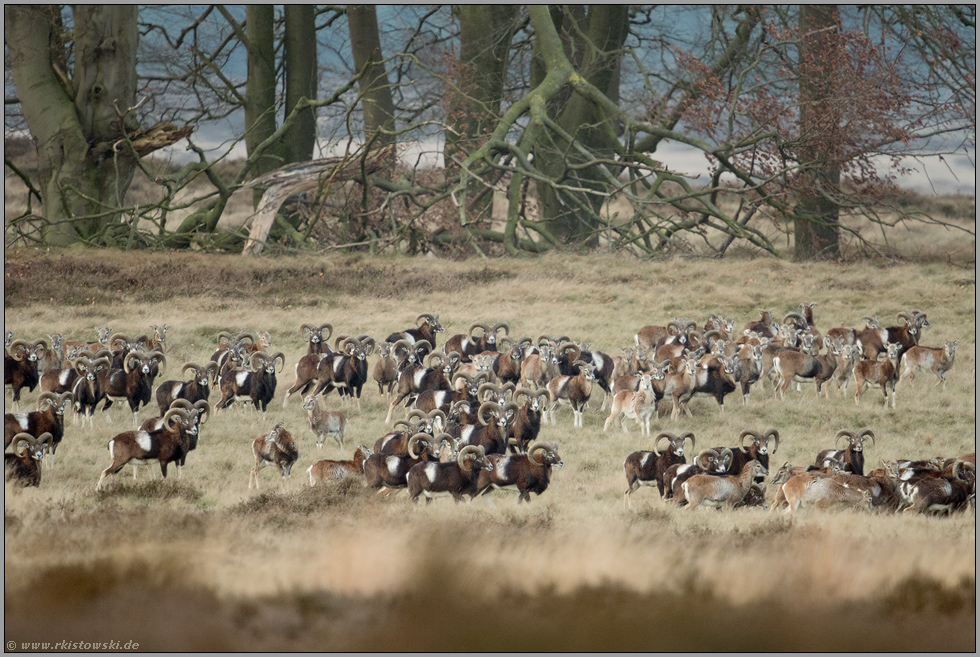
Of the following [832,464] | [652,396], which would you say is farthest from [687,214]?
[832,464]

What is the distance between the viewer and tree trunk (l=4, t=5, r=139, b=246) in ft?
44.0

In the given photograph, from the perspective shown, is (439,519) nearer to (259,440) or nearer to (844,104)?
(259,440)

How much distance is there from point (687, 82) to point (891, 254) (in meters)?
4.88

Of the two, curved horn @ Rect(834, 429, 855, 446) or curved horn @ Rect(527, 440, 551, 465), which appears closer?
curved horn @ Rect(527, 440, 551, 465)

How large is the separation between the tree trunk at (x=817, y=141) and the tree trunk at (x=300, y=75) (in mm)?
7515

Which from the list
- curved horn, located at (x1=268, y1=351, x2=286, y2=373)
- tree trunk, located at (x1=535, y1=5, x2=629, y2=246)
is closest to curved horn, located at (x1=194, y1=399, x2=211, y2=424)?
curved horn, located at (x1=268, y1=351, x2=286, y2=373)

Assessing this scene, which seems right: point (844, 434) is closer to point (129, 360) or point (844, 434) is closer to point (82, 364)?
point (129, 360)

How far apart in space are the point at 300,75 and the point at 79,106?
12.7 feet

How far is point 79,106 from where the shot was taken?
552 inches

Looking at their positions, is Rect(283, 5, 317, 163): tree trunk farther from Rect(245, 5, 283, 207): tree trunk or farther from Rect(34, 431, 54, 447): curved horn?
Rect(34, 431, 54, 447): curved horn

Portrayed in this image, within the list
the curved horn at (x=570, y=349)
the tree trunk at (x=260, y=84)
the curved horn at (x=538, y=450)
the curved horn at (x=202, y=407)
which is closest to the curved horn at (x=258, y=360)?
the curved horn at (x=202, y=407)

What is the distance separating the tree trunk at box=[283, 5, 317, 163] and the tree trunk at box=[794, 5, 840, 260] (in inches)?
296

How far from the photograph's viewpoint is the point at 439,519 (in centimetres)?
688

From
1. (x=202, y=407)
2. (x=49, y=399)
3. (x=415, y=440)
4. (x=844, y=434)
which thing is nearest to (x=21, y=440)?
(x=49, y=399)
